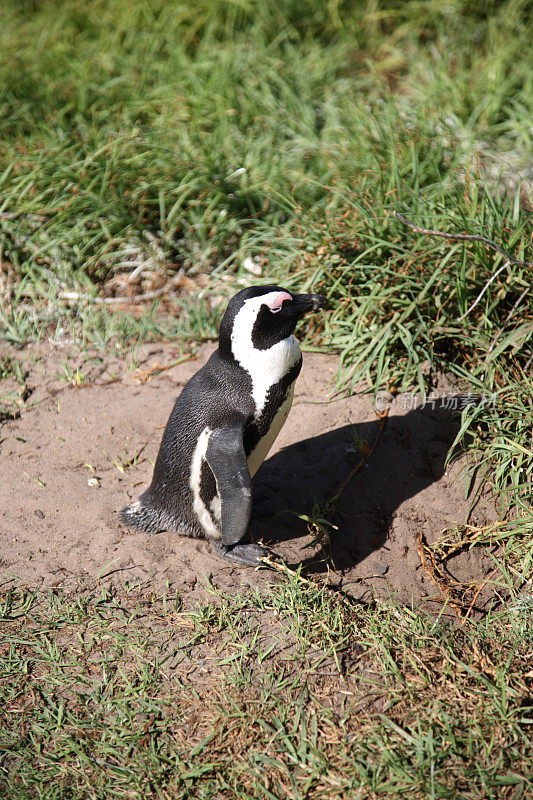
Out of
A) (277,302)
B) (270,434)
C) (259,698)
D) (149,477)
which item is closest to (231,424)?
(270,434)

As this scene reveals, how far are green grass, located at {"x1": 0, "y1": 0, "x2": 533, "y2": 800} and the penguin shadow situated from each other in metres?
0.17

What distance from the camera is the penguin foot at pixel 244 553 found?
2.51m

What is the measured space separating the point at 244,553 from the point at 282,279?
144cm

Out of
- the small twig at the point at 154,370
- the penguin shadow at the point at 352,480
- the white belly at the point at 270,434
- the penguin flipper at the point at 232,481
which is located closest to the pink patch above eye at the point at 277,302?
the white belly at the point at 270,434

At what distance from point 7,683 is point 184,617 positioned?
56 cm

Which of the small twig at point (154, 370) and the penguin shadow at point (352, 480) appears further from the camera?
the small twig at point (154, 370)

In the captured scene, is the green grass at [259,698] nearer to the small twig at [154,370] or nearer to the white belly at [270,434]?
the white belly at [270,434]

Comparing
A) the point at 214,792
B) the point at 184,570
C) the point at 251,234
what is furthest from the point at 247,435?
the point at 251,234

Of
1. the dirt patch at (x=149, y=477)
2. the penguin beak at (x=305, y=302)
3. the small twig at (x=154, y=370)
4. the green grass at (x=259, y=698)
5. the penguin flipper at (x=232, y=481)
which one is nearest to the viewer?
the green grass at (x=259, y=698)

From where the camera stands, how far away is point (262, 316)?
7.81 feet

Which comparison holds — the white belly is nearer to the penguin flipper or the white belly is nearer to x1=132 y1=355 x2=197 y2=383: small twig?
the penguin flipper

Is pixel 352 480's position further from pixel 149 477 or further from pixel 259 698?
pixel 259 698

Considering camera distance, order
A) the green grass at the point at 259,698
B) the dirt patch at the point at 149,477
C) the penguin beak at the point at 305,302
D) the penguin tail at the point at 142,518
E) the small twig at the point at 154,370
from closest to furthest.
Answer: the green grass at the point at 259,698
the penguin beak at the point at 305,302
the dirt patch at the point at 149,477
the penguin tail at the point at 142,518
the small twig at the point at 154,370

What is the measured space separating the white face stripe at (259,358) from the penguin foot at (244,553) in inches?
18.8
